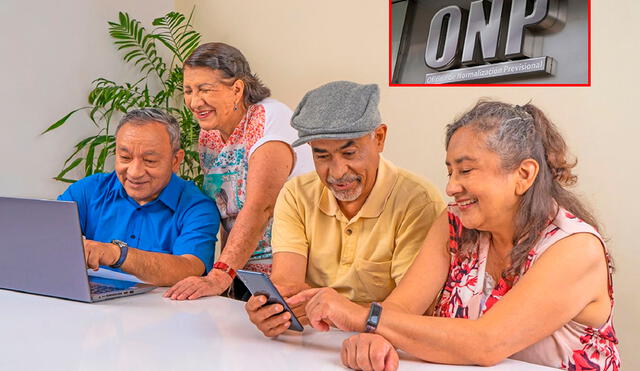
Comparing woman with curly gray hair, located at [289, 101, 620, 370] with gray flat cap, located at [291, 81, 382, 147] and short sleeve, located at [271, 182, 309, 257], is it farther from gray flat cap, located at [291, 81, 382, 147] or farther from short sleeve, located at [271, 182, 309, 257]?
short sleeve, located at [271, 182, 309, 257]

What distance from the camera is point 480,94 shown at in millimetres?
3215

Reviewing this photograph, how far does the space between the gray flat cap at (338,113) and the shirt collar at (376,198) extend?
18cm

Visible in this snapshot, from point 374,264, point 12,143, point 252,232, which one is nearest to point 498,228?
point 374,264

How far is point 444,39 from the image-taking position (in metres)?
3.31

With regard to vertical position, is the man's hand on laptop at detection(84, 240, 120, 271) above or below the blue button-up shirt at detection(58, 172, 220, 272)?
below

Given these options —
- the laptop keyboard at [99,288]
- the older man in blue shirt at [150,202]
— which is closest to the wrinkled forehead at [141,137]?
the older man in blue shirt at [150,202]

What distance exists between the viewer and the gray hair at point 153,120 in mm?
2524

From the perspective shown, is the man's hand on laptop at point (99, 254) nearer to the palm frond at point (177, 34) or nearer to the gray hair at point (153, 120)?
the gray hair at point (153, 120)

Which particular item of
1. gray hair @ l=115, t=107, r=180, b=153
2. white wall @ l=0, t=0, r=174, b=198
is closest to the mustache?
gray hair @ l=115, t=107, r=180, b=153

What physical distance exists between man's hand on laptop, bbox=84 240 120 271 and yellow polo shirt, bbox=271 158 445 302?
0.51 meters

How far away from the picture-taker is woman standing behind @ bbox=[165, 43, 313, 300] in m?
2.47

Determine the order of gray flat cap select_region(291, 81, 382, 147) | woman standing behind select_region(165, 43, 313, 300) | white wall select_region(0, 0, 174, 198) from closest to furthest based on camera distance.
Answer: gray flat cap select_region(291, 81, 382, 147)
woman standing behind select_region(165, 43, 313, 300)
white wall select_region(0, 0, 174, 198)

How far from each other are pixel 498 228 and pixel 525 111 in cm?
28

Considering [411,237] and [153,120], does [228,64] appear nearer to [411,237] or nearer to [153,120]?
[153,120]
